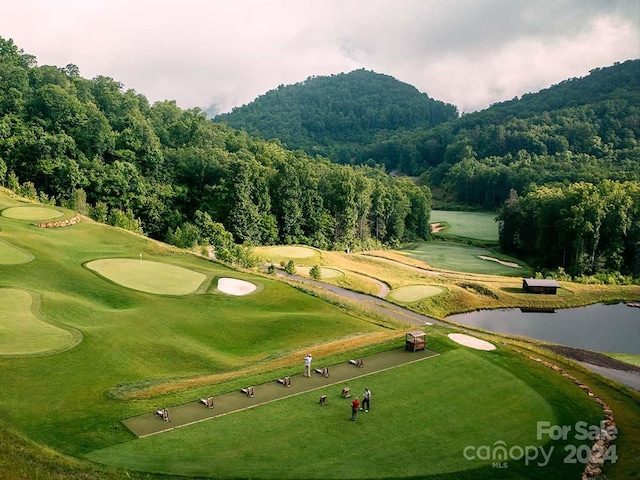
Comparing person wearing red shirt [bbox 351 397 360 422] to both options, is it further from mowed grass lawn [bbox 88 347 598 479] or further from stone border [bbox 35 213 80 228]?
stone border [bbox 35 213 80 228]

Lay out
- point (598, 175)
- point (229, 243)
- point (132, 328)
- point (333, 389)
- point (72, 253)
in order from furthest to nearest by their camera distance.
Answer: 1. point (598, 175)
2. point (229, 243)
3. point (72, 253)
4. point (132, 328)
5. point (333, 389)

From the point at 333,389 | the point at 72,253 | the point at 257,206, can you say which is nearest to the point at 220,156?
the point at 257,206

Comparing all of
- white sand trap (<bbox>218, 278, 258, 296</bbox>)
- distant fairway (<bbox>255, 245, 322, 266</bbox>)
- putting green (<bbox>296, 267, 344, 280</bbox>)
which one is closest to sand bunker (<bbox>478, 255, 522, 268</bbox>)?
distant fairway (<bbox>255, 245, 322, 266</bbox>)

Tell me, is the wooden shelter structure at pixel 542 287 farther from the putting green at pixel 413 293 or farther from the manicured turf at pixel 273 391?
the manicured turf at pixel 273 391

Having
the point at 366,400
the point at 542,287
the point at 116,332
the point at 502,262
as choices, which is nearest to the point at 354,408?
the point at 366,400

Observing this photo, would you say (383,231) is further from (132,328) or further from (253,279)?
(132,328)

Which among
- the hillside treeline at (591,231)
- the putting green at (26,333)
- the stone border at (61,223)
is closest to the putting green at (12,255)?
the putting green at (26,333)

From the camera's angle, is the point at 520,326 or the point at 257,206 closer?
the point at 520,326
